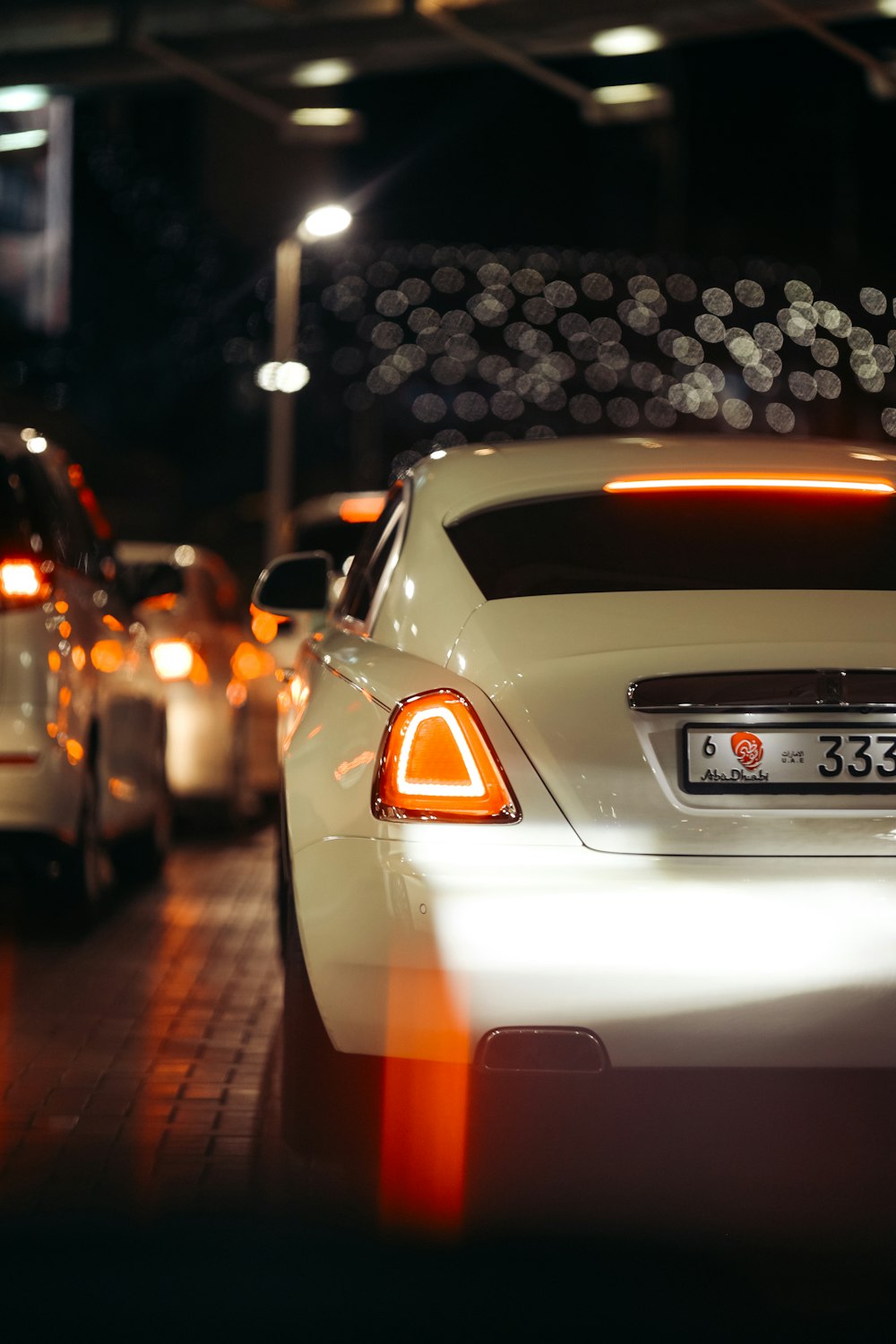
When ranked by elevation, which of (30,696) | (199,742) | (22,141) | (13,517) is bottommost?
(199,742)

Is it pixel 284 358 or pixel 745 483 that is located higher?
pixel 284 358

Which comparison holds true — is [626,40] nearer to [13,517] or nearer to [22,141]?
[22,141]

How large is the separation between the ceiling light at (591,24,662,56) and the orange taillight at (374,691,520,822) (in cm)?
1301

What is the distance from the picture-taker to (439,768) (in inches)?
169

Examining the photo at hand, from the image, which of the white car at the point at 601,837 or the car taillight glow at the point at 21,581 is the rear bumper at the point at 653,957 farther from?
the car taillight glow at the point at 21,581

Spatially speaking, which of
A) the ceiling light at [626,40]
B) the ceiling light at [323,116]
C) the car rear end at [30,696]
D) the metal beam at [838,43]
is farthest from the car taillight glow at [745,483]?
the ceiling light at [323,116]

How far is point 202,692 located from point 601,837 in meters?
8.01

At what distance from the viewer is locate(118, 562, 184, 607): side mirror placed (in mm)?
9117

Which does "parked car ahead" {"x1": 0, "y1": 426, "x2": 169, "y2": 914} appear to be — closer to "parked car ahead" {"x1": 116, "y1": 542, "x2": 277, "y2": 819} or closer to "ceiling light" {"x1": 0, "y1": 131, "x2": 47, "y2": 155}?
"parked car ahead" {"x1": 116, "y1": 542, "x2": 277, "y2": 819}

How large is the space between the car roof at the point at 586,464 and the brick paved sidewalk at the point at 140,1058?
1640 mm

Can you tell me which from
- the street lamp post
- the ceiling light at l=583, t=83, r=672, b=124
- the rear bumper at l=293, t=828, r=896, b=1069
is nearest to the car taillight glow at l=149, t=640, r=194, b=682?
the rear bumper at l=293, t=828, r=896, b=1069

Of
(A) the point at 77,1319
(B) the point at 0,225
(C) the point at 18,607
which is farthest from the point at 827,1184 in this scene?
(B) the point at 0,225

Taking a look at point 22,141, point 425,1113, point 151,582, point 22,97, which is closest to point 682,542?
point 425,1113

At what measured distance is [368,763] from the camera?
4395mm
